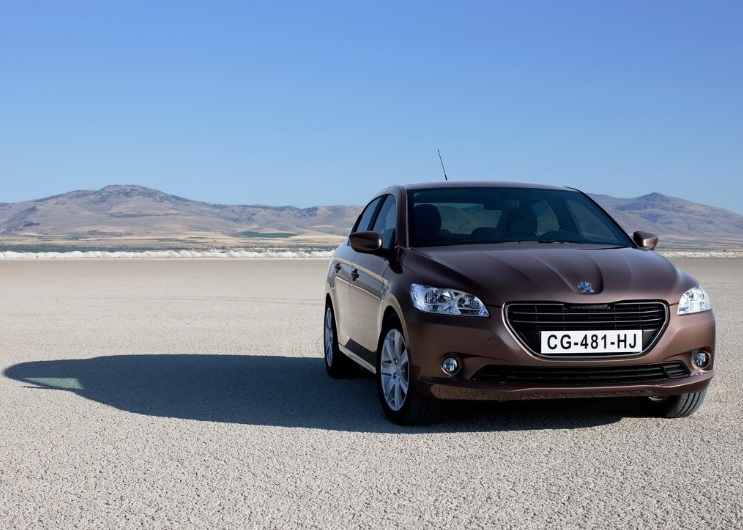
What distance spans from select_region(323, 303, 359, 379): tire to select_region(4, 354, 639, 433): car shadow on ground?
0.10m

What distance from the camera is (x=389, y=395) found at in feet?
24.3

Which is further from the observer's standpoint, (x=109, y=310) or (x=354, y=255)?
(x=109, y=310)

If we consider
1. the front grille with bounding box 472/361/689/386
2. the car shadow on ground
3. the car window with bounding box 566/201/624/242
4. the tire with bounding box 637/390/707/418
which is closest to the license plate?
the front grille with bounding box 472/361/689/386

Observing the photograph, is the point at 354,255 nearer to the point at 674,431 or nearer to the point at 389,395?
the point at 389,395

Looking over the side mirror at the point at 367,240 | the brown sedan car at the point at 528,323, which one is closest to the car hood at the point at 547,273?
the brown sedan car at the point at 528,323

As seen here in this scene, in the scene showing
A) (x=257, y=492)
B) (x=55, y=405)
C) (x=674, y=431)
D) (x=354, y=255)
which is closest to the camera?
(x=257, y=492)

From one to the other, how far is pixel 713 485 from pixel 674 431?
1517 mm

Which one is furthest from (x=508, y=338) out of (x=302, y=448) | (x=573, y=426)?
(x=302, y=448)

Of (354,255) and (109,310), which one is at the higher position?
(354,255)

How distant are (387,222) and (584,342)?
2.57 m

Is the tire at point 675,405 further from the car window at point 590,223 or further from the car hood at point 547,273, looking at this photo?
the car window at point 590,223

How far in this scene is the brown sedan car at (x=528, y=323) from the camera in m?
6.61

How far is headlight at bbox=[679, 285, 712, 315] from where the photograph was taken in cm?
694

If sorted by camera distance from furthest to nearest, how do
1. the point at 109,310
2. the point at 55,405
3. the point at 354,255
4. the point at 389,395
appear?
the point at 109,310
the point at 354,255
the point at 55,405
the point at 389,395
